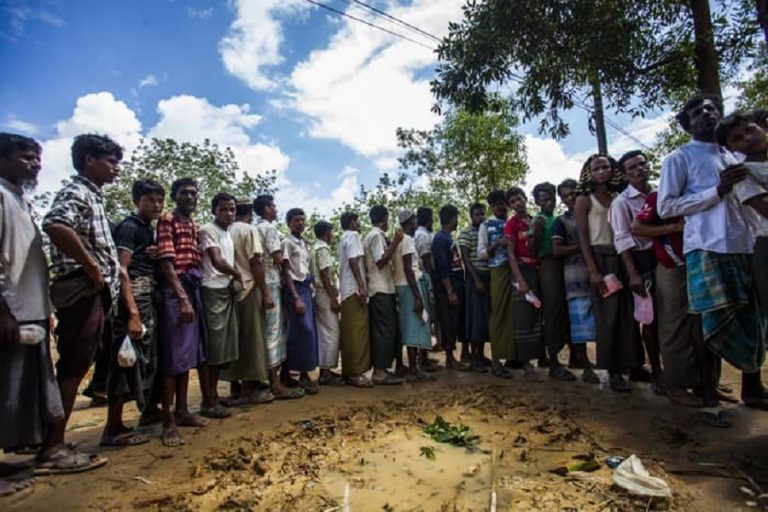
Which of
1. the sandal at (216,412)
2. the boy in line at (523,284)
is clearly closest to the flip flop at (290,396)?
the sandal at (216,412)

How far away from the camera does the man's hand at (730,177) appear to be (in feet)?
8.82

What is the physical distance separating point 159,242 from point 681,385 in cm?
403

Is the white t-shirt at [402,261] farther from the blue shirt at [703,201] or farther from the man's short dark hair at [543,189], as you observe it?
the blue shirt at [703,201]

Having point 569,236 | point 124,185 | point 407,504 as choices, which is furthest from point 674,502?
point 124,185

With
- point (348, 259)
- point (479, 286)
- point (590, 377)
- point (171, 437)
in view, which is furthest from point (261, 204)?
point (590, 377)

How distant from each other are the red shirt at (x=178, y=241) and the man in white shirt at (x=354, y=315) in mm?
1709

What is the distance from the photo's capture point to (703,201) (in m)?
2.87

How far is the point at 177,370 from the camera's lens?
3.44 m

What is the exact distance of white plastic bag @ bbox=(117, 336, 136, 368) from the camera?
3020 millimetres

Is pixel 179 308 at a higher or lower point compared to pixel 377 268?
lower

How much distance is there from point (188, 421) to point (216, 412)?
0.96 feet

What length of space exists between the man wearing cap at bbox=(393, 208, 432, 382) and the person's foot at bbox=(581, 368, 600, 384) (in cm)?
159

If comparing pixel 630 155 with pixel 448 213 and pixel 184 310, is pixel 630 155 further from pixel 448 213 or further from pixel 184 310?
pixel 184 310

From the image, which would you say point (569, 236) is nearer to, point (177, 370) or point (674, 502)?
point (674, 502)
